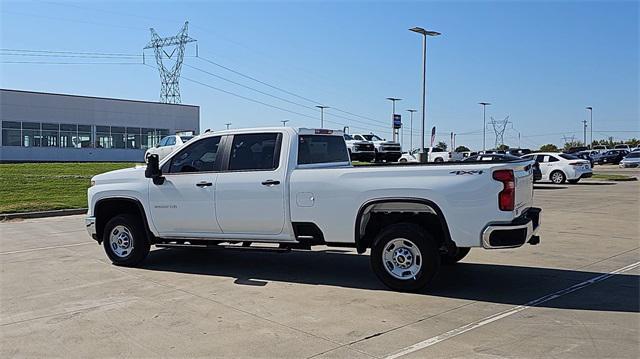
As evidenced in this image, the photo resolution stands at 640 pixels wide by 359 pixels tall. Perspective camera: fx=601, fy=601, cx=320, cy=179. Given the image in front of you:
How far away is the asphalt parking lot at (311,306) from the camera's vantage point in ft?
→ 17.0

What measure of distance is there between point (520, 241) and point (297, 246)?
275cm

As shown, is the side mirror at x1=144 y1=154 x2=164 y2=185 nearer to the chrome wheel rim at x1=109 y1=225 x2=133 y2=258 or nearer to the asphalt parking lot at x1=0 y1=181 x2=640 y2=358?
the chrome wheel rim at x1=109 y1=225 x2=133 y2=258

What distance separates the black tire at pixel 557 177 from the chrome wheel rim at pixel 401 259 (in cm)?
2420

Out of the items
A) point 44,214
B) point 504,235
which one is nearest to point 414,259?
point 504,235

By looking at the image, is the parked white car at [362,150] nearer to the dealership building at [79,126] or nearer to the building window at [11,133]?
the dealership building at [79,126]

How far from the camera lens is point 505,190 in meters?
6.55

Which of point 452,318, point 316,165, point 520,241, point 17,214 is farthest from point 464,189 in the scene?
point 17,214

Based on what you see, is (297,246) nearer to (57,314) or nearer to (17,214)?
(57,314)

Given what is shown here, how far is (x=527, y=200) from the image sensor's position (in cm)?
736

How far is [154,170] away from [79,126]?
53.6 meters

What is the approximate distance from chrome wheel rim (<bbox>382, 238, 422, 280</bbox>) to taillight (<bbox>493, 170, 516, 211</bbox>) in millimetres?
1083

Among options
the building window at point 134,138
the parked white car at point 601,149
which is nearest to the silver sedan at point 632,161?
the parked white car at point 601,149

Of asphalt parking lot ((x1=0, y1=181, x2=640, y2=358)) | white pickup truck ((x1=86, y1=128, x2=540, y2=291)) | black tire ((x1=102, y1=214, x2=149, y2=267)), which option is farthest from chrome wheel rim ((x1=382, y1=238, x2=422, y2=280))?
black tire ((x1=102, y1=214, x2=149, y2=267))

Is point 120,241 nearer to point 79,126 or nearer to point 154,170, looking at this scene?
point 154,170
